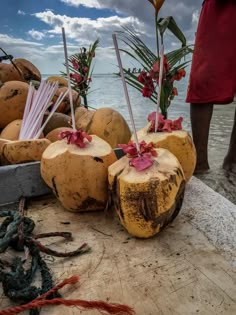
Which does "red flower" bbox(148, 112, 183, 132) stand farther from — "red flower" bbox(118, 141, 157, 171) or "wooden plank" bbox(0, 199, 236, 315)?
"wooden plank" bbox(0, 199, 236, 315)

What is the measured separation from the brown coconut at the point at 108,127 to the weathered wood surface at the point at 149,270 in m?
0.68

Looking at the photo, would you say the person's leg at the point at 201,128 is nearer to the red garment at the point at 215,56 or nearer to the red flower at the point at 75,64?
the red garment at the point at 215,56

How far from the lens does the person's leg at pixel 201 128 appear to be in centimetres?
223

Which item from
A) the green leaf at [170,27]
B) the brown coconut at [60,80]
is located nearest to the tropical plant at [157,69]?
the green leaf at [170,27]

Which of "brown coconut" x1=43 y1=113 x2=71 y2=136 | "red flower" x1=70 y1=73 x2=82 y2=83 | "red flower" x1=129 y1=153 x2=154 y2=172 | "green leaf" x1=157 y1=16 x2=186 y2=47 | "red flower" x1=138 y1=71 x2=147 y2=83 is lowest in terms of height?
"brown coconut" x1=43 y1=113 x2=71 y2=136

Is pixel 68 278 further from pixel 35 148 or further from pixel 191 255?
pixel 35 148

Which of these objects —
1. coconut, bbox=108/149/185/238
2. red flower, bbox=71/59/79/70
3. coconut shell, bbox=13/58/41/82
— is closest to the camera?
coconut, bbox=108/149/185/238

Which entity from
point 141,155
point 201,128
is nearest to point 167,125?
point 141,155

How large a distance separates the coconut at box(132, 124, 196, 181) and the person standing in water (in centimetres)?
93

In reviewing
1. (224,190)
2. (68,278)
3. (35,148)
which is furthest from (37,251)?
(224,190)

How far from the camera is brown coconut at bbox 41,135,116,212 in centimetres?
118

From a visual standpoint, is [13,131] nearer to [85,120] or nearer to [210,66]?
[85,120]

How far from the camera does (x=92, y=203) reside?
1.24m

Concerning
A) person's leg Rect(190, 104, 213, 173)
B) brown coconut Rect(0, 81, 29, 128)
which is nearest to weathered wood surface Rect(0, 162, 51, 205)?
brown coconut Rect(0, 81, 29, 128)
